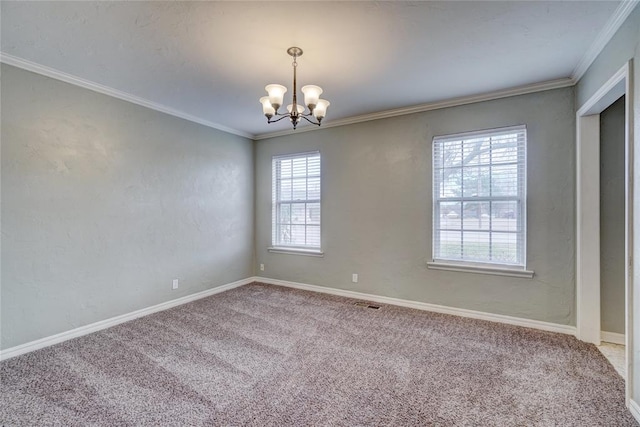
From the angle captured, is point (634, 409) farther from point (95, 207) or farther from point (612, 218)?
point (95, 207)

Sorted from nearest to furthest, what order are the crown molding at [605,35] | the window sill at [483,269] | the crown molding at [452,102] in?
the crown molding at [605,35] → the crown molding at [452,102] → the window sill at [483,269]

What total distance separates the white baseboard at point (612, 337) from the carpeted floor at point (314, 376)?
0.27 metres

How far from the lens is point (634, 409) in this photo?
70.7 inches

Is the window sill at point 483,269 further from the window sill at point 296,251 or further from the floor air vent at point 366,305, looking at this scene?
the window sill at point 296,251

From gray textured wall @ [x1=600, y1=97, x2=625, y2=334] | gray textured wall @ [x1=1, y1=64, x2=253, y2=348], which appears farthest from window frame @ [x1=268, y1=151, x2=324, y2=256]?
gray textured wall @ [x1=600, y1=97, x2=625, y2=334]

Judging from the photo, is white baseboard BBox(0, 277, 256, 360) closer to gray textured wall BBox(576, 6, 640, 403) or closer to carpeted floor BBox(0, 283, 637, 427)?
carpeted floor BBox(0, 283, 637, 427)

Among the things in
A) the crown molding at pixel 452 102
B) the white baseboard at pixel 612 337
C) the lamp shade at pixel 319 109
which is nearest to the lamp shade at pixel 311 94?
the lamp shade at pixel 319 109

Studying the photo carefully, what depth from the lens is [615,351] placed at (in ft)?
8.53

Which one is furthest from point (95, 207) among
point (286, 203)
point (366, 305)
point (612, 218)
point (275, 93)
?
point (612, 218)

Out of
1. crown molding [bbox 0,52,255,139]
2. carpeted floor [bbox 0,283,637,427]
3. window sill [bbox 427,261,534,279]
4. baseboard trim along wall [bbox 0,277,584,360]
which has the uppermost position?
crown molding [bbox 0,52,255,139]

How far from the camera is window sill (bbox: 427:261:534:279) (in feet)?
10.4

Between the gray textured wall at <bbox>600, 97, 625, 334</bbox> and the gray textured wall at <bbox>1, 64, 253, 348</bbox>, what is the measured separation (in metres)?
4.64

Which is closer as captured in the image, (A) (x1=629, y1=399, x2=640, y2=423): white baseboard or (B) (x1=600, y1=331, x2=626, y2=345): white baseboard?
(A) (x1=629, y1=399, x2=640, y2=423): white baseboard

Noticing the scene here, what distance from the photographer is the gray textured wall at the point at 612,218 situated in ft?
8.97
